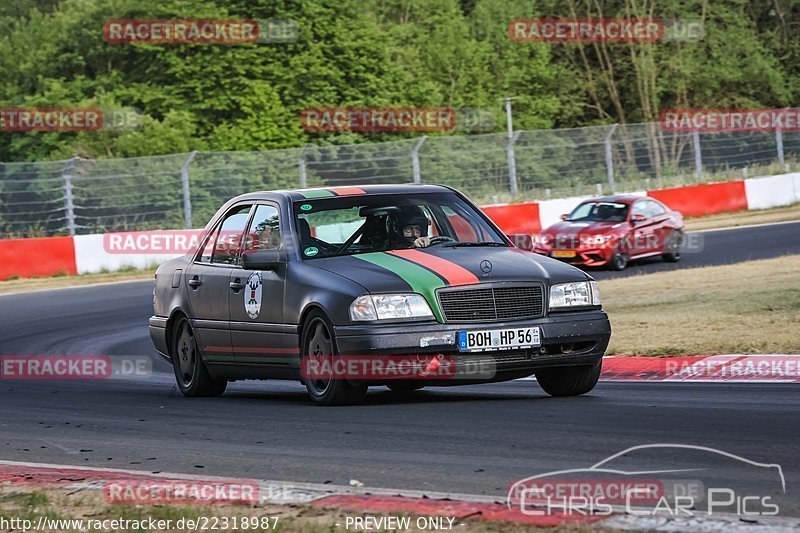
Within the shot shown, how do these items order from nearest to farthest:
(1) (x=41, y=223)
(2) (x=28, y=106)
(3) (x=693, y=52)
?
(1) (x=41, y=223) → (2) (x=28, y=106) → (3) (x=693, y=52)

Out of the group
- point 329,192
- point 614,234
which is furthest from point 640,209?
point 329,192

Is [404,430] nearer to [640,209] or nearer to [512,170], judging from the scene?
[640,209]

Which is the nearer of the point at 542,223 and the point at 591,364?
the point at 591,364

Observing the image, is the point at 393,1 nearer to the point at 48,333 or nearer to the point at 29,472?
the point at 48,333

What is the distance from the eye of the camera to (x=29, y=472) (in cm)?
689

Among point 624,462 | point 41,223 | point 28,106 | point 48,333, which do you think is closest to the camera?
point 624,462

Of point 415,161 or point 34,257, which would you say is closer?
point 34,257

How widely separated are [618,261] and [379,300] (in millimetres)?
15831

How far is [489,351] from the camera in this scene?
28.1 ft

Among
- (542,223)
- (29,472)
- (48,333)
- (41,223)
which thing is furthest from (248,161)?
(29,472)

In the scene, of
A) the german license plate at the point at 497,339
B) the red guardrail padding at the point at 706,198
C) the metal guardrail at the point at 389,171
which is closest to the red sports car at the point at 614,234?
the metal guardrail at the point at 389,171

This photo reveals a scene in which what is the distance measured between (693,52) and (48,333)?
4526cm

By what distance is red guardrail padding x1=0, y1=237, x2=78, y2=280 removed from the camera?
26.7 meters

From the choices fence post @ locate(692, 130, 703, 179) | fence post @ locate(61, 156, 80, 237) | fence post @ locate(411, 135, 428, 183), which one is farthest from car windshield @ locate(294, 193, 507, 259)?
fence post @ locate(692, 130, 703, 179)
